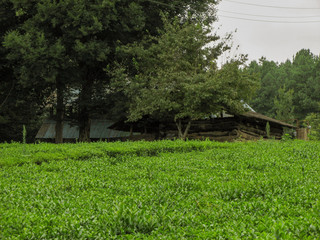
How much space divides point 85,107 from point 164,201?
65.7ft

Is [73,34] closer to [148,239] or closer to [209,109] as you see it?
[209,109]

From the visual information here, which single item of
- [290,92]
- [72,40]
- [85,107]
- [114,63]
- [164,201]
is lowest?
[164,201]

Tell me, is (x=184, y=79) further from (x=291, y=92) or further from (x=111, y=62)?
(x=291, y=92)

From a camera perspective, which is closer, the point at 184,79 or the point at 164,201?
the point at 164,201

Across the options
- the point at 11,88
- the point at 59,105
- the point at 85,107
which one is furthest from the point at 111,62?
the point at 11,88

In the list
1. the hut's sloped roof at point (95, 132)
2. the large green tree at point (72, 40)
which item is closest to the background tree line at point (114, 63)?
the large green tree at point (72, 40)

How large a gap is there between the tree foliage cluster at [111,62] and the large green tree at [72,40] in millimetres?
62

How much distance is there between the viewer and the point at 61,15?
22.2 meters

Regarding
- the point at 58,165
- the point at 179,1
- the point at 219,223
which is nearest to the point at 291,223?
the point at 219,223

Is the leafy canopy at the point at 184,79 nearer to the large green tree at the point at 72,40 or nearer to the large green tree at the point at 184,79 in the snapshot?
the large green tree at the point at 184,79

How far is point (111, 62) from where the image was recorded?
88.5 feet

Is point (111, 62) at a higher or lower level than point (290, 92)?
lower

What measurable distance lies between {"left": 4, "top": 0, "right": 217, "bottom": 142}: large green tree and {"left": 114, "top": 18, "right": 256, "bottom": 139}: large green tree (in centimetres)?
214

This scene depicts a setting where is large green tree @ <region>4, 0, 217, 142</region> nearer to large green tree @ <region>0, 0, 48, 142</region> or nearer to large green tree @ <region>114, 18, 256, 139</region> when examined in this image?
large green tree @ <region>0, 0, 48, 142</region>
